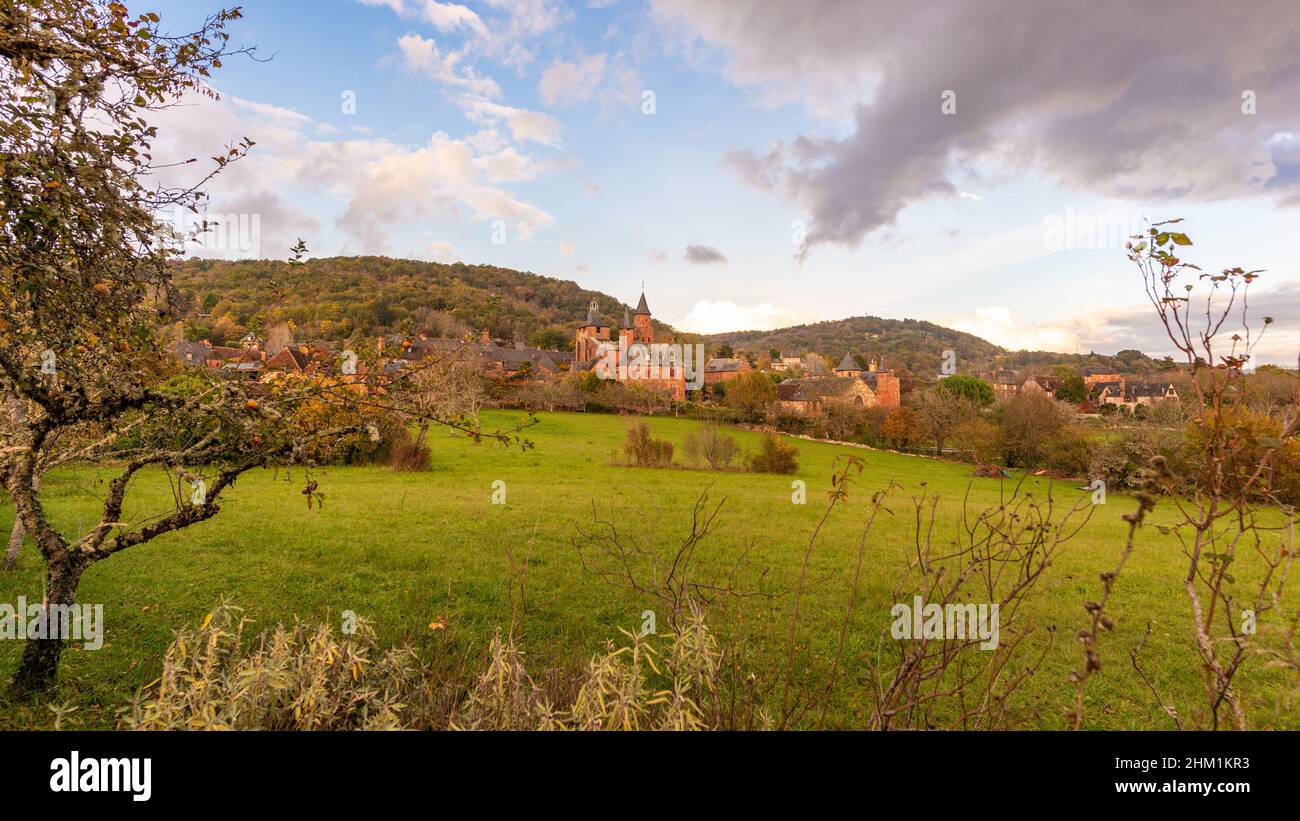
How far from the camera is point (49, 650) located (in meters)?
4.31

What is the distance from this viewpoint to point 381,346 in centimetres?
481

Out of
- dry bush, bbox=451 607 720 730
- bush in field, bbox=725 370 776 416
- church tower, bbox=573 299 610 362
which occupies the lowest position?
dry bush, bbox=451 607 720 730

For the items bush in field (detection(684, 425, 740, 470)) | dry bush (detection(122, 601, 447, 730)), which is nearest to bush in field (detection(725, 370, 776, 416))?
bush in field (detection(684, 425, 740, 470))

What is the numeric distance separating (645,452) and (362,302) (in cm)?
1499

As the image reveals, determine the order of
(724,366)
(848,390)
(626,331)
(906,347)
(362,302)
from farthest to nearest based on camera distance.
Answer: (906,347) → (724,366) → (626,331) → (848,390) → (362,302)

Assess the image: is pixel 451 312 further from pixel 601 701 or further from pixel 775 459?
pixel 601 701

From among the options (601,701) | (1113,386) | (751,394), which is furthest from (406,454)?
(1113,386)

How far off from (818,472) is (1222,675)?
Answer: 27.0 meters

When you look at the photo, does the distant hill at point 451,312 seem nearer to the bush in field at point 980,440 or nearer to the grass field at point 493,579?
the grass field at point 493,579

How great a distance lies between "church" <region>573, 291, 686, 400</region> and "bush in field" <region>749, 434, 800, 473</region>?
31597mm

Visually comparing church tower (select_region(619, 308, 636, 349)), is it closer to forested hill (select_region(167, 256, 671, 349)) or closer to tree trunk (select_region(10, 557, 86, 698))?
forested hill (select_region(167, 256, 671, 349))

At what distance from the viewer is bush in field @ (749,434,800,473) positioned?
26.9 meters
